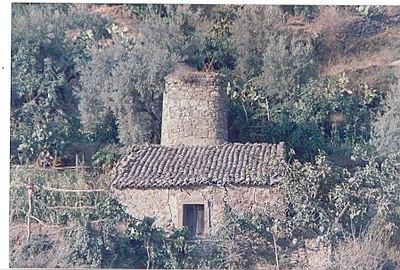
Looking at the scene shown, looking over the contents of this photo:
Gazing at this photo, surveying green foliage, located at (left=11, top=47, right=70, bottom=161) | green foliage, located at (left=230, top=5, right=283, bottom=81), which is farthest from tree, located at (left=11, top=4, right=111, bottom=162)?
green foliage, located at (left=230, top=5, right=283, bottom=81)

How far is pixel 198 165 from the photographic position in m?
13.4

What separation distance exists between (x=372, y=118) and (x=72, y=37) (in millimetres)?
7187

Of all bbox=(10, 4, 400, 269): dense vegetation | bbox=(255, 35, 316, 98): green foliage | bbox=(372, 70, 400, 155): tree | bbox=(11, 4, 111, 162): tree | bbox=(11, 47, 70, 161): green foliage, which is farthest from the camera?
bbox=(255, 35, 316, 98): green foliage

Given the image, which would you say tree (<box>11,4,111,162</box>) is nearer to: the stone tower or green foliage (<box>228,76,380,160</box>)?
the stone tower

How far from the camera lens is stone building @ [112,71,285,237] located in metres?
12.8

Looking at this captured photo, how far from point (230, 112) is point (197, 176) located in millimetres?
3354

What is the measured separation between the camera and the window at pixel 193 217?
506 inches

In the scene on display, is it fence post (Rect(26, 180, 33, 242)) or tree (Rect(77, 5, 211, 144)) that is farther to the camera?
tree (Rect(77, 5, 211, 144))

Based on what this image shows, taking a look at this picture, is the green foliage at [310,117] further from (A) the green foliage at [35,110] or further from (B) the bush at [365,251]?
(A) the green foliage at [35,110]

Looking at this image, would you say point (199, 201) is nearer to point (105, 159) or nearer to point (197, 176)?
point (197, 176)

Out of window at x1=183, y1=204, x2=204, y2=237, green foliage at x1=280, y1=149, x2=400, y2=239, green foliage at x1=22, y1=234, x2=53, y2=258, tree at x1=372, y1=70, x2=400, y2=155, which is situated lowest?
green foliage at x1=22, y1=234, x2=53, y2=258

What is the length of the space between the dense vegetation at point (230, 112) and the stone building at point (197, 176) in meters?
0.49

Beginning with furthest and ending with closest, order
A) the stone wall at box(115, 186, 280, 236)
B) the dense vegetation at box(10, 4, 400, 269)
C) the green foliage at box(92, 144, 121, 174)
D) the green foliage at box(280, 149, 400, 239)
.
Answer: the green foliage at box(92, 144, 121, 174) → the stone wall at box(115, 186, 280, 236) → the green foliage at box(280, 149, 400, 239) → the dense vegetation at box(10, 4, 400, 269)

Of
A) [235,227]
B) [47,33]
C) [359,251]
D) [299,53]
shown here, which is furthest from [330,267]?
[47,33]
